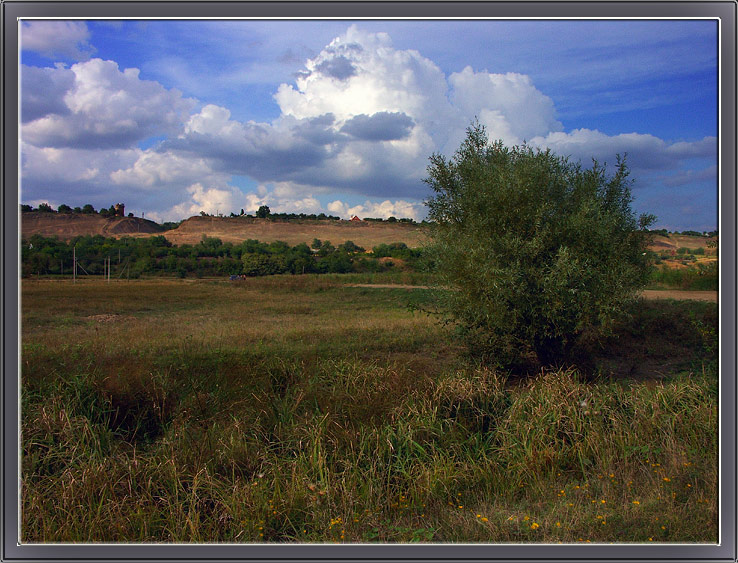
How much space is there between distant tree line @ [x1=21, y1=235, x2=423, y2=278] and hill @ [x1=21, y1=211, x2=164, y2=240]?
87 centimetres

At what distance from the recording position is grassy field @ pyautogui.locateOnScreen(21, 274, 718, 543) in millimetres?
3949

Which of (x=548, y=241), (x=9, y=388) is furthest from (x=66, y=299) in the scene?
(x=548, y=241)

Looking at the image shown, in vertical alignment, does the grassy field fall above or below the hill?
below

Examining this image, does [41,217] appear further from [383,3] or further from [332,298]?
[383,3]

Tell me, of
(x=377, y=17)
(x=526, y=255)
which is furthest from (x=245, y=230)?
(x=377, y=17)

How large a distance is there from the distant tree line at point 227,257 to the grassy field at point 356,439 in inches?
168

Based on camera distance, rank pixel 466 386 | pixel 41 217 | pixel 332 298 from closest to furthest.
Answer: pixel 466 386 → pixel 41 217 → pixel 332 298

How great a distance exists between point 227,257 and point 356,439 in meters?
12.2

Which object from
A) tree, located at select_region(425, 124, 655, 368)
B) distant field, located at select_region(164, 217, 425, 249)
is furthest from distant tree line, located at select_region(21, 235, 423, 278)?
tree, located at select_region(425, 124, 655, 368)

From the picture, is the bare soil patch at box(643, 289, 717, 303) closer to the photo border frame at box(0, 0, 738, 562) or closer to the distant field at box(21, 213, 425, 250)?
the distant field at box(21, 213, 425, 250)

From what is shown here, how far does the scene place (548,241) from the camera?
743 cm

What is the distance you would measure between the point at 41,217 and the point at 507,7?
11083 mm

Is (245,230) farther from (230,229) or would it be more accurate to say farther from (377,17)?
(377,17)

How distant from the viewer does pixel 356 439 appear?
5.81 meters
